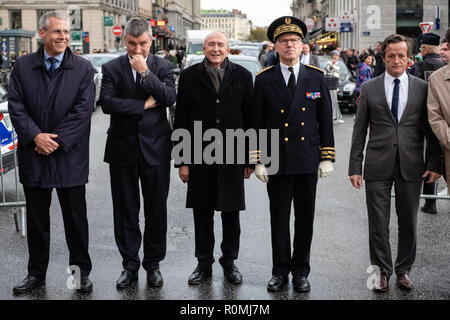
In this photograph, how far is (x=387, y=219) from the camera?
17.5 ft

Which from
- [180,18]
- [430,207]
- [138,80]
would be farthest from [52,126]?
[180,18]

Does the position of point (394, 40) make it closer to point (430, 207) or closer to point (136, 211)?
point (136, 211)

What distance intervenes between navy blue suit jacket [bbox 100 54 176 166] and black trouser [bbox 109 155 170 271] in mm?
126

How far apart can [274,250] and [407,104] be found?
161cm

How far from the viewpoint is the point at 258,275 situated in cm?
568

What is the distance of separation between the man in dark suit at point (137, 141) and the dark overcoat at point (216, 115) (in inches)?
6.4

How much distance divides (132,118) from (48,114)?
667 mm

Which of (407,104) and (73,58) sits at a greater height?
(73,58)

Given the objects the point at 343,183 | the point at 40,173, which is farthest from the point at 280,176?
the point at 343,183

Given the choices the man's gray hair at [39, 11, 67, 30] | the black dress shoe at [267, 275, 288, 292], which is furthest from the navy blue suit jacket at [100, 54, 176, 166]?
the black dress shoe at [267, 275, 288, 292]

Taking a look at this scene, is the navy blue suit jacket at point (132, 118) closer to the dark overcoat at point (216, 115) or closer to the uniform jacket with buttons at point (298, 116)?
the dark overcoat at point (216, 115)
